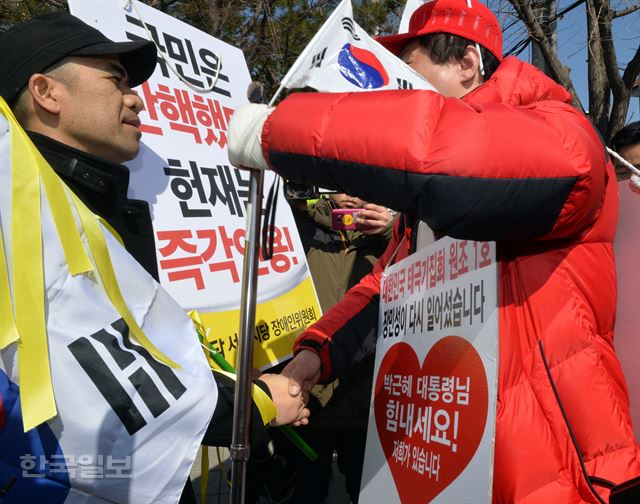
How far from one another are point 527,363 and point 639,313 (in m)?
0.31

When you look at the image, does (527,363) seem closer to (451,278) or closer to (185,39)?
(451,278)

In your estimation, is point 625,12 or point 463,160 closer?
point 463,160

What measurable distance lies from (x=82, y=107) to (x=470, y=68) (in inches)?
46.2

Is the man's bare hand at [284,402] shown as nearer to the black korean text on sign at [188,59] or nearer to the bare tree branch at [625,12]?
the black korean text on sign at [188,59]

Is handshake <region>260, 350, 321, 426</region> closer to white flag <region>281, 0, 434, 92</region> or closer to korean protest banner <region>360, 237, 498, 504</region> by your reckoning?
korean protest banner <region>360, 237, 498, 504</region>

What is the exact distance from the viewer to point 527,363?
1.30 m

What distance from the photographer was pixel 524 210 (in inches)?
46.1

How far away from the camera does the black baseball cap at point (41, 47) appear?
1.80 meters

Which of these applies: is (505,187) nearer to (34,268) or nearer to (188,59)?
(34,268)

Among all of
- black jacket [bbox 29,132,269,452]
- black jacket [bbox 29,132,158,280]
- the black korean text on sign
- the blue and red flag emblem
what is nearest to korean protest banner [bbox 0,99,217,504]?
black jacket [bbox 29,132,269,452]

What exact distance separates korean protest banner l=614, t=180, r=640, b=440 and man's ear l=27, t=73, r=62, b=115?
1.62 meters

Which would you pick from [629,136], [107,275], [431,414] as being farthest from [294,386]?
[629,136]

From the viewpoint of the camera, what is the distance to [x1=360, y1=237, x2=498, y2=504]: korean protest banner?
1299mm

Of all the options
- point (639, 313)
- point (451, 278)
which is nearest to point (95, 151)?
point (451, 278)
